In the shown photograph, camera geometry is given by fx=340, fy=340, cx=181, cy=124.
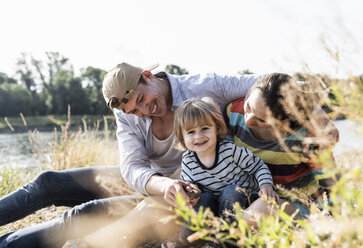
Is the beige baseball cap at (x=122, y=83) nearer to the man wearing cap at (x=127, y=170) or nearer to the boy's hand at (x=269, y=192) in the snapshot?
the man wearing cap at (x=127, y=170)

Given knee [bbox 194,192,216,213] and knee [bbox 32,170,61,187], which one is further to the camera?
knee [bbox 32,170,61,187]

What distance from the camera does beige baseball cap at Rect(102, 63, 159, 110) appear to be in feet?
7.41

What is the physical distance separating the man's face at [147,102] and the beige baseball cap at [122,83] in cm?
4

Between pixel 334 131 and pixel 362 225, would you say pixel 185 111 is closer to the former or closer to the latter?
pixel 334 131

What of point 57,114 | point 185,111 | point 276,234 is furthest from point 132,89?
point 57,114

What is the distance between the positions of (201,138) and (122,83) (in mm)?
662

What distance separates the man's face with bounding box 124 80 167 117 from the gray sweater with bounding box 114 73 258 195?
9 cm

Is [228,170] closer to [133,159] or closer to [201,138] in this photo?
[201,138]

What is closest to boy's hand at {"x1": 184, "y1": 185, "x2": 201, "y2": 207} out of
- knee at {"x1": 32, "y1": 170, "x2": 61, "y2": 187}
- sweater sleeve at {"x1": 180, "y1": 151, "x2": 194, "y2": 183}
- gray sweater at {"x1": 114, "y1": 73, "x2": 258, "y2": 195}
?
sweater sleeve at {"x1": 180, "y1": 151, "x2": 194, "y2": 183}

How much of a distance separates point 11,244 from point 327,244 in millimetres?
1864

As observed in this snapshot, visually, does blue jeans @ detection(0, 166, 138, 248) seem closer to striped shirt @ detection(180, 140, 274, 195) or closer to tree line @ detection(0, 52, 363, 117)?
striped shirt @ detection(180, 140, 274, 195)

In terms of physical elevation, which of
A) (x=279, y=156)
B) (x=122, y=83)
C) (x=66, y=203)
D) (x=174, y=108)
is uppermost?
(x=122, y=83)

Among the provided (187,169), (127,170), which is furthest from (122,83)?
(187,169)

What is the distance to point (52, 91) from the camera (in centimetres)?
4275
